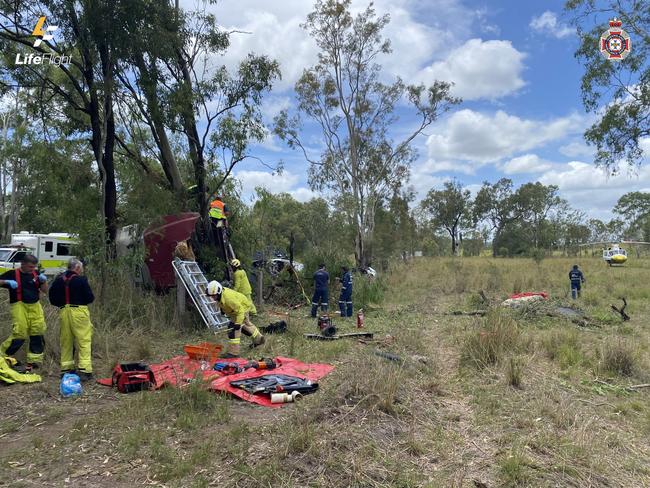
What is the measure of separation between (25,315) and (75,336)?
0.90 metres

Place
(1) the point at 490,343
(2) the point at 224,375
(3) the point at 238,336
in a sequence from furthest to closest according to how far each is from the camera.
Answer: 1. (3) the point at 238,336
2. (1) the point at 490,343
3. (2) the point at 224,375

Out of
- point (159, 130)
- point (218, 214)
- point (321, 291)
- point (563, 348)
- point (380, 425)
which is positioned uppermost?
point (159, 130)

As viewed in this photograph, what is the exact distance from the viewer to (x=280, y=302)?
15172 millimetres

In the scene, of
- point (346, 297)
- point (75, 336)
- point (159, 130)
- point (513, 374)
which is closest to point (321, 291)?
point (346, 297)

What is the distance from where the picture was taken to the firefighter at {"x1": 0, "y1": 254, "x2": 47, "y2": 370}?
21.0 ft

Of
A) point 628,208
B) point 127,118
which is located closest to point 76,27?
point 127,118

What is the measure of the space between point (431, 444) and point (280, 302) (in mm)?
11309

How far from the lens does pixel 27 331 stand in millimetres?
6469

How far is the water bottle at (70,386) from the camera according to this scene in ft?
18.5

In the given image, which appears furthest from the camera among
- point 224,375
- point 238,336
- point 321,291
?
point 321,291

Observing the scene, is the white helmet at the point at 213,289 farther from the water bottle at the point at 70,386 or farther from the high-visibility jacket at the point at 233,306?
the water bottle at the point at 70,386

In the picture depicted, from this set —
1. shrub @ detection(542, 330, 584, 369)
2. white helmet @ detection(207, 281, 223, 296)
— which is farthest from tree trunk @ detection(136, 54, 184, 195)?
shrub @ detection(542, 330, 584, 369)

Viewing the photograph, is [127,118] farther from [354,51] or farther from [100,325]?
[354,51]

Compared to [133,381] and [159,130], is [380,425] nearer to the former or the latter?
[133,381]
